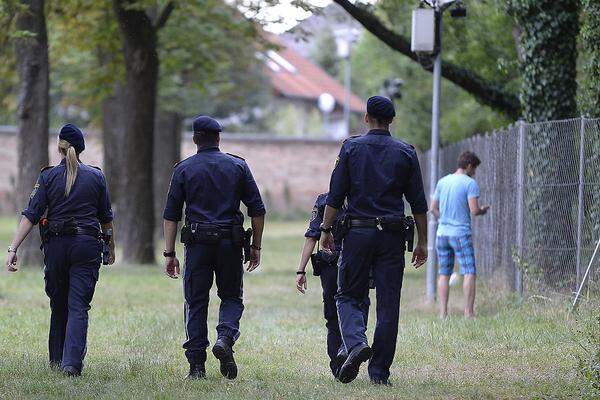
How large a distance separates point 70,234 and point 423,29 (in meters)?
7.26

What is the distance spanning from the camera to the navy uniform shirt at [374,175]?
9008mm

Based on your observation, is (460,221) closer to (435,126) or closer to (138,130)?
(435,126)

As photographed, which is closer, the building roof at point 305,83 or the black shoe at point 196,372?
the black shoe at point 196,372

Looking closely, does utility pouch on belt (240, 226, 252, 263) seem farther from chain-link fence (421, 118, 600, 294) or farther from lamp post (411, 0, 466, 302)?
lamp post (411, 0, 466, 302)

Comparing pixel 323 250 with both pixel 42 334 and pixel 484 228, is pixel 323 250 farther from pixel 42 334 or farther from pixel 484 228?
pixel 484 228

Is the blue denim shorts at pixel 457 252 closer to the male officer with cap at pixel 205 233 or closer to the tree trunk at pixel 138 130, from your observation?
the male officer with cap at pixel 205 233

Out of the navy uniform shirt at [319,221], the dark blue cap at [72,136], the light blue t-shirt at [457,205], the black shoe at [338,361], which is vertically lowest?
the black shoe at [338,361]

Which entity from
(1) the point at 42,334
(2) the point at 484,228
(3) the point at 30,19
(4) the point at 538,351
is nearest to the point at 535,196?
(2) the point at 484,228

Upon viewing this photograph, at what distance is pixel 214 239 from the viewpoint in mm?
9344

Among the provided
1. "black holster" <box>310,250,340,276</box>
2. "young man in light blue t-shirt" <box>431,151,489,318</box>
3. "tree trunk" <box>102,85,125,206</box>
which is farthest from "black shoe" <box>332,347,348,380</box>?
"tree trunk" <box>102,85,125,206</box>

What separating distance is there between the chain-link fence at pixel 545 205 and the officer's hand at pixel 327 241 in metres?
4.68

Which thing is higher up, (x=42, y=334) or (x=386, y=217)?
(x=386, y=217)

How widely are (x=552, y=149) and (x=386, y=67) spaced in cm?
2615

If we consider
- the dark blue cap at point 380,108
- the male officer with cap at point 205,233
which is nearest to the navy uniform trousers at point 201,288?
the male officer with cap at point 205,233
